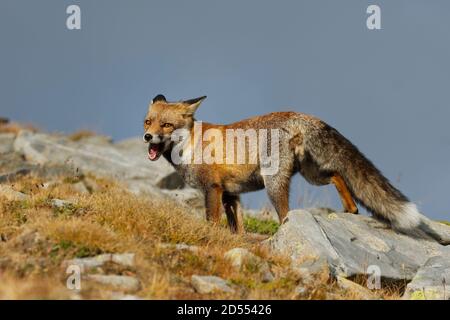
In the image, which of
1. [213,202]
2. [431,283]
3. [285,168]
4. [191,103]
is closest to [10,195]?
[213,202]

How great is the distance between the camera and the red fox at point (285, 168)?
12906mm

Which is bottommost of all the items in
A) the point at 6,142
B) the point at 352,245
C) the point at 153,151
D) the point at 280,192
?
the point at 352,245

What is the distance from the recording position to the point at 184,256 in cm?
1017

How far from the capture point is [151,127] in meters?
14.0

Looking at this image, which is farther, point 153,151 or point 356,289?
point 153,151

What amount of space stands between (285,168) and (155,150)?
2.78 metres

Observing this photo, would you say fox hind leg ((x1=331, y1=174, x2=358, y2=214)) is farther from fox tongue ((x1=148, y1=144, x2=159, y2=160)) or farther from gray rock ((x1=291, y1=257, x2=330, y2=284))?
fox tongue ((x1=148, y1=144, x2=159, y2=160))

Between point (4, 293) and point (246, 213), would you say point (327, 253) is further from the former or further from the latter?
point (246, 213)

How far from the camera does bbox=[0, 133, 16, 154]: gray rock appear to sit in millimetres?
28875

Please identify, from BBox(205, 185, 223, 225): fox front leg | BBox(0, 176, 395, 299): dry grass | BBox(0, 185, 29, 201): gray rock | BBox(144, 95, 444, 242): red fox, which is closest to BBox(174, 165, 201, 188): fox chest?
BBox(144, 95, 444, 242): red fox

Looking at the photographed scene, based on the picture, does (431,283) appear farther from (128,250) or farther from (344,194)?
(128,250)

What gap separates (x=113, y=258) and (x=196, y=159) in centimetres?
475

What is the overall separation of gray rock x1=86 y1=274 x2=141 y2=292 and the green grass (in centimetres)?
898
